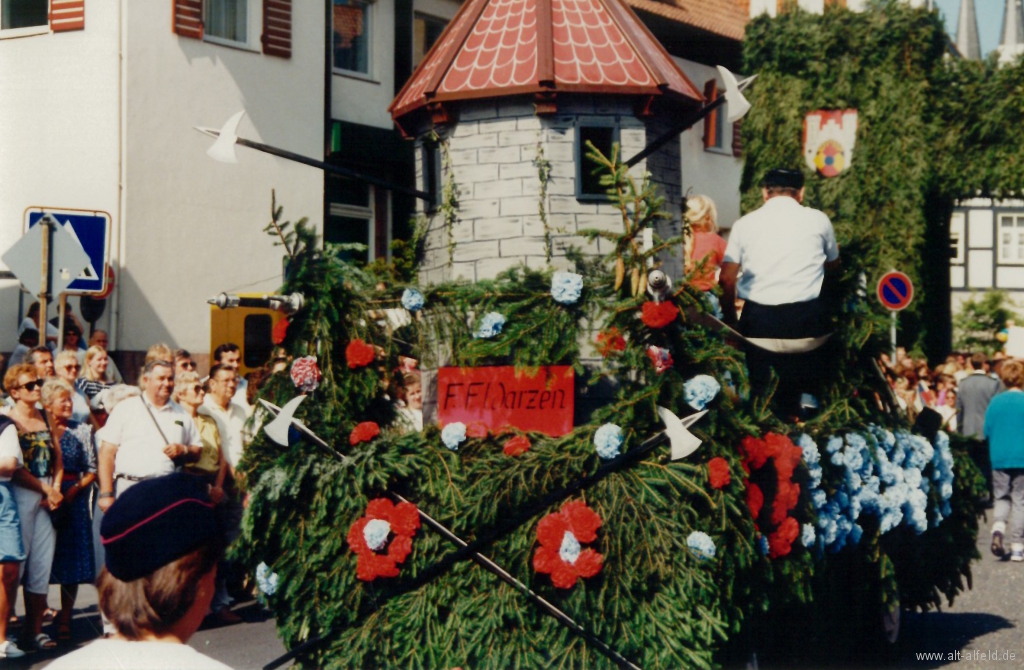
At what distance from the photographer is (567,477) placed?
590cm

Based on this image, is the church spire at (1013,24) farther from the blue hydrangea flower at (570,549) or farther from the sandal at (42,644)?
the blue hydrangea flower at (570,549)

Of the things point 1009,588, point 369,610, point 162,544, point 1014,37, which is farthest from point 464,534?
point 1014,37

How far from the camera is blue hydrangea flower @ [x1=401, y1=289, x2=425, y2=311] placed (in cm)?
661

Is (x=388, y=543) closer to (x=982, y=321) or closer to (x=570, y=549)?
(x=570, y=549)

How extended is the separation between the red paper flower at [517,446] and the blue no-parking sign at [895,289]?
12693 mm

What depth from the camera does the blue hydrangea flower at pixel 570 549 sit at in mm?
5676

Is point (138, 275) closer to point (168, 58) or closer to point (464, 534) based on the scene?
point (168, 58)

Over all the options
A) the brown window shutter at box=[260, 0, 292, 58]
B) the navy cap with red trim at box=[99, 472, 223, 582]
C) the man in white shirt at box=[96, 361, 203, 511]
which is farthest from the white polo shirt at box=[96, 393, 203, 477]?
the brown window shutter at box=[260, 0, 292, 58]

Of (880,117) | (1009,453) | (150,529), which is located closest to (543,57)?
(150,529)

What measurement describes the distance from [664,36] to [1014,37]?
141ft

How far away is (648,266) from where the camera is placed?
233 inches

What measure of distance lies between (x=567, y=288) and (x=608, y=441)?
76 centimetres

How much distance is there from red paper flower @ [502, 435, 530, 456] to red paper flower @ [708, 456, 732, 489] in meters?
0.81

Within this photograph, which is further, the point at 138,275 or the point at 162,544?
the point at 138,275
